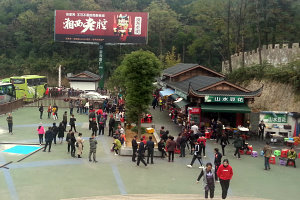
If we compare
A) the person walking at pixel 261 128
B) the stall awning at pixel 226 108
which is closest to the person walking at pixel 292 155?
the person walking at pixel 261 128

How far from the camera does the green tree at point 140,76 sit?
20219 mm

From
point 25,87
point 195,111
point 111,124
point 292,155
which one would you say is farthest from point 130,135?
point 25,87

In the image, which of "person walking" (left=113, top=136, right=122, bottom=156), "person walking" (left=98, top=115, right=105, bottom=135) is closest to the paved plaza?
"person walking" (left=113, top=136, right=122, bottom=156)

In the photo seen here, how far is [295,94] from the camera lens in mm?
24734

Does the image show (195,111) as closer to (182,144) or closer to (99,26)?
(182,144)

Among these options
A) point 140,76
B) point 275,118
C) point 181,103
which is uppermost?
point 140,76

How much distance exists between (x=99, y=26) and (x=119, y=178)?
116 feet

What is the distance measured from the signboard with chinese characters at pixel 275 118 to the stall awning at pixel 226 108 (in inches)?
49.8

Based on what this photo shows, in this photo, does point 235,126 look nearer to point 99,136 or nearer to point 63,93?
point 99,136

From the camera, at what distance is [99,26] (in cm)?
4562

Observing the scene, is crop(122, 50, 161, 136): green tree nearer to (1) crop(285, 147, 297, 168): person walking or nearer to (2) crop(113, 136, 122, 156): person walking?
(2) crop(113, 136, 122, 156): person walking

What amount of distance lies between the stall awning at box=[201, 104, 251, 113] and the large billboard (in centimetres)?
2513

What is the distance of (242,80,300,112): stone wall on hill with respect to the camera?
24594mm

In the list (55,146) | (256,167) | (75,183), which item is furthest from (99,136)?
(256,167)
